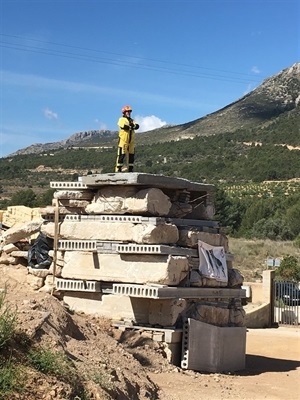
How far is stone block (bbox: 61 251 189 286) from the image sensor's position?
35.9 feet

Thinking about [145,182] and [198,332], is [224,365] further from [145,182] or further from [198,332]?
[145,182]

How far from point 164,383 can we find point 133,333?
1.64 m

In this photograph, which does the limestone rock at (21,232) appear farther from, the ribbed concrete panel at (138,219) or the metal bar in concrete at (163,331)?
the metal bar in concrete at (163,331)

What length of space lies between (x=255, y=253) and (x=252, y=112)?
57.0m

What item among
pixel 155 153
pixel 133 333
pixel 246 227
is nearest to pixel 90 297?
pixel 133 333

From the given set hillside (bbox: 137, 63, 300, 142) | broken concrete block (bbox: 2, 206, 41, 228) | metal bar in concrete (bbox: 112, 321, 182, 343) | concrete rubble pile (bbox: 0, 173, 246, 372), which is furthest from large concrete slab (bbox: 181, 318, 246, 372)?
hillside (bbox: 137, 63, 300, 142)

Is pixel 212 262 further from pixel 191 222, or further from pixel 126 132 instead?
pixel 126 132

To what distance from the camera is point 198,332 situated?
11.3 meters

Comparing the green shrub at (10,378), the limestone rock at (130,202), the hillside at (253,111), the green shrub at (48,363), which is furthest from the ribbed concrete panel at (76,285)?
the hillside at (253,111)

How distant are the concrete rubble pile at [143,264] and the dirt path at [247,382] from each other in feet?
1.84

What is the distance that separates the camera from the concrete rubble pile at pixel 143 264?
36.2ft

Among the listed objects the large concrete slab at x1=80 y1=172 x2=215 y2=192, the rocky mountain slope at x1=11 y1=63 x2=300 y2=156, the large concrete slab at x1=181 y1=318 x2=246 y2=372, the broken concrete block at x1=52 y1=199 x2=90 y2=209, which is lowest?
the large concrete slab at x1=181 y1=318 x2=246 y2=372

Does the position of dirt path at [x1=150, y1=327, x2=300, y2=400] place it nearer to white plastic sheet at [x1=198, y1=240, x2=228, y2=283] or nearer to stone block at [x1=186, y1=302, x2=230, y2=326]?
stone block at [x1=186, y1=302, x2=230, y2=326]

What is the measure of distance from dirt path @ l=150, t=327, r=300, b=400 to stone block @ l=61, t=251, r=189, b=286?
5.23 feet
